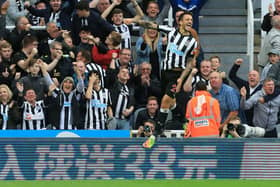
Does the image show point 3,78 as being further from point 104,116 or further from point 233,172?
point 233,172

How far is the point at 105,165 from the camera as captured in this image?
506 inches

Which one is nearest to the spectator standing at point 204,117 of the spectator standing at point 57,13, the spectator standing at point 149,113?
the spectator standing at point 149,113

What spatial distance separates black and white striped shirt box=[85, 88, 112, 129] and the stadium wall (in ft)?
7.24

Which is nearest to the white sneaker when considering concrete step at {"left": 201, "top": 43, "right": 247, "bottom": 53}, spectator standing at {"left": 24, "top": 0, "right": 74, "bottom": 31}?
concrete step at {"left": 201, "top": 43, "right": 247, "bottom": 53}

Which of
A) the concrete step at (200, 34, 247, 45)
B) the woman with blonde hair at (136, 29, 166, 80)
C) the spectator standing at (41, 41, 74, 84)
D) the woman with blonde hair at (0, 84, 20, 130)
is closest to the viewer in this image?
the woman with blonde hair at (0, 84, 20, 130)

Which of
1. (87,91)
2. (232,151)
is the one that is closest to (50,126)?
(87,91)

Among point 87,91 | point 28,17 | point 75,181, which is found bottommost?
point 75,181

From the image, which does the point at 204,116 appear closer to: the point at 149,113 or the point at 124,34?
the point at 149,113

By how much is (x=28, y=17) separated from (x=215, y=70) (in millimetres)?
3970

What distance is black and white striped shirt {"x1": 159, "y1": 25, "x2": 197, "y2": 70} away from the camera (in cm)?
1538

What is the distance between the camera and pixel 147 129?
552 inches

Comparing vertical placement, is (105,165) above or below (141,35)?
below

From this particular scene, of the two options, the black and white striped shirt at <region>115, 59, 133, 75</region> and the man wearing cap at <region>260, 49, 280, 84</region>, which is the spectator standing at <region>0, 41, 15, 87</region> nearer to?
the black and white striped shirt at <region>115, 59, 133, 75</region>

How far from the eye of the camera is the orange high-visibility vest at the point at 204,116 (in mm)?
13758
